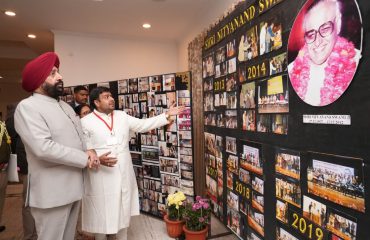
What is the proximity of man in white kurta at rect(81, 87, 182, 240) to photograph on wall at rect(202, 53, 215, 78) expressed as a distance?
1035 mm

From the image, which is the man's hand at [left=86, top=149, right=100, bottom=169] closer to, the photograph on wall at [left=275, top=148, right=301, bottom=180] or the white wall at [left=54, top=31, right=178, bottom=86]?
the photograph on wall at [left=275, top=148, right=301, bottom=180]

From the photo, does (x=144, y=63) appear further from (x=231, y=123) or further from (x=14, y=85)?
(x=14, y=85)

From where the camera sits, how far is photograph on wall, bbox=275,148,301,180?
1.47 metres

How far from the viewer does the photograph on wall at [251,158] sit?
6.07 ft

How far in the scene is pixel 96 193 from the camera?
2.22m

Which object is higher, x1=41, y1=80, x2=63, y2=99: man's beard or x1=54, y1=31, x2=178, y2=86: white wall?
x1=54, y1=31, x2=178, y2=86: white wall

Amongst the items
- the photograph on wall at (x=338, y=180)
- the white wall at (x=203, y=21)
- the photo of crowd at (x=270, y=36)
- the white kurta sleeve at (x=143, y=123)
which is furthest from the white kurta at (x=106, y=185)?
the white wall at (x=203, y=21)

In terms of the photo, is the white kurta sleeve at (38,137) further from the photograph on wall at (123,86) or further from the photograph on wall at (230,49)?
the photograph on wall at (123,86)

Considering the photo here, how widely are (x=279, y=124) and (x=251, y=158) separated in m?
0.44

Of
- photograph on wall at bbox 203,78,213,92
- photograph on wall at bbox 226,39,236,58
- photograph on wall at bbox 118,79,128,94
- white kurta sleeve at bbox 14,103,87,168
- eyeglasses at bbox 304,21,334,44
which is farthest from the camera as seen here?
photograph on wall at bbox 118,79,128,94

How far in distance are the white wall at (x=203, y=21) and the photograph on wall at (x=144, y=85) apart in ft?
3.69

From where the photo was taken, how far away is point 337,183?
4.02 feet

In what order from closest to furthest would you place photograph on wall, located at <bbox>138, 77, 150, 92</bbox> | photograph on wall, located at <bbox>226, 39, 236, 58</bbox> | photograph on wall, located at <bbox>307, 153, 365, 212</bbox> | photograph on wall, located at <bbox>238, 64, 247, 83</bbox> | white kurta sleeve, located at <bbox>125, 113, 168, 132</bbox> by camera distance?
photograph on wall, located at <bbox>307, 153, 365, 212</bbox> → photograph on wall, located at <bbox>238, 64, 247, 83</bbox> → photograph on wall, located at <bbox>226, 39, 236, 58</bbox> → white kurta sleeve, located at <bbox>125, 113, 168, 132</bbox> → photograph on wall, located at <bbox>138, 77, 150, 92</bbox>

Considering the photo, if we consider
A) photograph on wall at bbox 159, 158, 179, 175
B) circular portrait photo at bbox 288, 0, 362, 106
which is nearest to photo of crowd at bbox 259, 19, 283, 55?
circular portrait photo at bbox 288, 0, 362, 106
